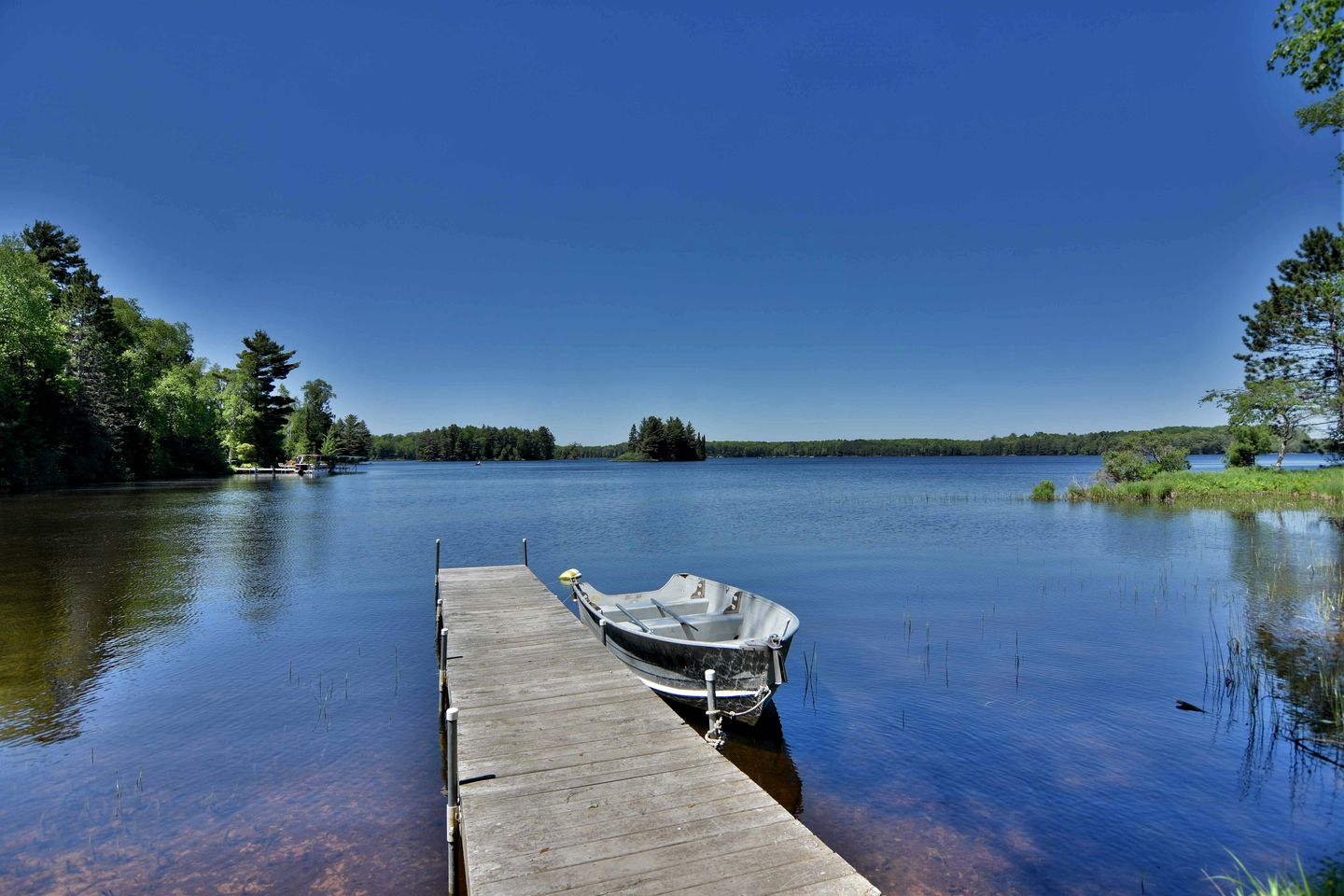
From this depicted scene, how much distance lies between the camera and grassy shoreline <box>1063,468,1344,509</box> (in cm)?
3547

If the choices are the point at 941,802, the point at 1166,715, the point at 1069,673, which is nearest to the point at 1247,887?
the point at 941,802

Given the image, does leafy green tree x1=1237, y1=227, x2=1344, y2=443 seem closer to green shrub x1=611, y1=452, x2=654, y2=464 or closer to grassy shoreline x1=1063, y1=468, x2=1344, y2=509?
grassy shoreline x1=1063, y1=468, x2=1344, y2=509

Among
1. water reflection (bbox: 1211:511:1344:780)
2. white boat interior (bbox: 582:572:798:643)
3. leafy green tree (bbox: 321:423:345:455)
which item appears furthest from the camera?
leafy green tree (bbox: 321:423:345:455)

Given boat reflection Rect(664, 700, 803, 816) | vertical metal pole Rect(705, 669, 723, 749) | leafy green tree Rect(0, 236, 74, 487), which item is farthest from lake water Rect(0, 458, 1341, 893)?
leafy green tree Rect(0, 236, 74, 487)

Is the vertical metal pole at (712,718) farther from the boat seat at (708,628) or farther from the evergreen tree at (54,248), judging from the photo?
the evergreen tree at (54,248)

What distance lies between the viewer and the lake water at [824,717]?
584 centimetres

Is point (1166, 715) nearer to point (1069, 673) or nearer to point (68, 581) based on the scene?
point (1069, 673)

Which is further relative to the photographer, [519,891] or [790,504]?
[790,504]

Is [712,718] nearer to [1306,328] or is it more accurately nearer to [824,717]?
[824,717]

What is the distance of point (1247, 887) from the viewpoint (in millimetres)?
5418

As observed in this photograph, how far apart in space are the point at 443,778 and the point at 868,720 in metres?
5.31

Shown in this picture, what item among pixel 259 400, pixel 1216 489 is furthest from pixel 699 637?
pixel 259 400

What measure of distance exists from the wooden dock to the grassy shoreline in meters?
41.0

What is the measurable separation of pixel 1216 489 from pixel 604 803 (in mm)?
46138
